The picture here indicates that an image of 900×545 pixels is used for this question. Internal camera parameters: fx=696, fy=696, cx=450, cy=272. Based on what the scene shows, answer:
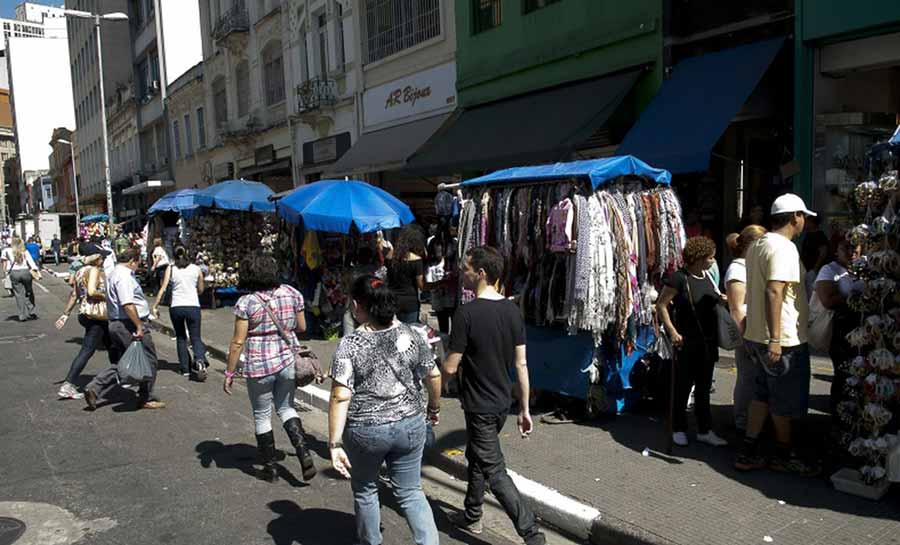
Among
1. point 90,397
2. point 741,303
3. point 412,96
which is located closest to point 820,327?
point 741,303

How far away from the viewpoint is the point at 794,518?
4.27 m

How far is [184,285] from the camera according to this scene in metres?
9.26

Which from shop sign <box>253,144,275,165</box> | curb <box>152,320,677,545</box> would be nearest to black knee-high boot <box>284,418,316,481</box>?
curb <box>152,320,677,545</box>

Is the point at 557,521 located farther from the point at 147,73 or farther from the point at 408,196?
the point at 147,73

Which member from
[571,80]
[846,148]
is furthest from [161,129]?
[846,148]

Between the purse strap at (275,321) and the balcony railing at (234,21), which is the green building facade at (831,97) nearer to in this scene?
the purse strap at (275,321)

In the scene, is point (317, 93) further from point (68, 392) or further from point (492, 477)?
point (492, 477)

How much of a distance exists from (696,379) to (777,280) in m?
1.31

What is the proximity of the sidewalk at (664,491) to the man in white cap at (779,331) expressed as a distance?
0.87 ft

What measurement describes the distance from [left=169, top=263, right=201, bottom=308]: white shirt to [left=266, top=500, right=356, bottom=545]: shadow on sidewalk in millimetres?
4980

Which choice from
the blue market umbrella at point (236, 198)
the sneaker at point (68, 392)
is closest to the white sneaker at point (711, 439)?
the sneaker at point (68, 392)

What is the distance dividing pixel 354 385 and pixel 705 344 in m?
3.18

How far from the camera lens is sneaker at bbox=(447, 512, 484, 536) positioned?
451cm

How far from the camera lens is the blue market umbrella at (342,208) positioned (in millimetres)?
9836
